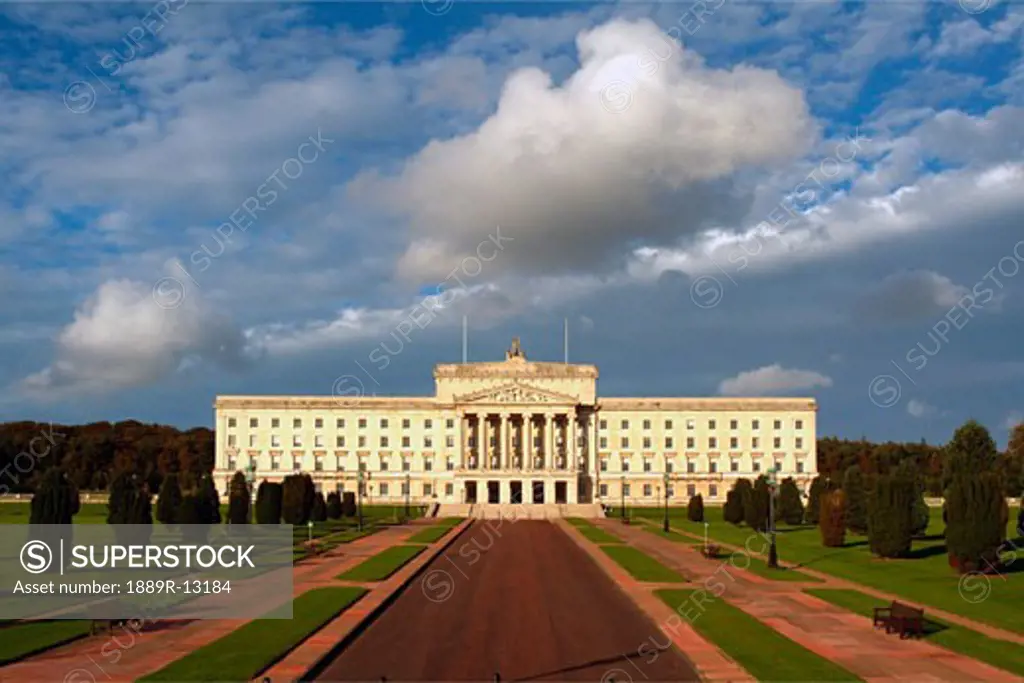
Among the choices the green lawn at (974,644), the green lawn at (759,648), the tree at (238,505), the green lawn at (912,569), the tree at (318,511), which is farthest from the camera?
the tree at (318,511)

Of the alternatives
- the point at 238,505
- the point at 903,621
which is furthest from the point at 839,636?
the point at 238,505

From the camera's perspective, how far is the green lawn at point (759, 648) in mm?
26562

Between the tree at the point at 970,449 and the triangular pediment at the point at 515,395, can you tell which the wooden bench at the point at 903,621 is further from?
the triangular pediment at the point at 515,395

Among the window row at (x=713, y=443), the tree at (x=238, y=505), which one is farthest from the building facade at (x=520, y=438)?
the tree at (x=238, y=505)

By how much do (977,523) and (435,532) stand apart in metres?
46.1

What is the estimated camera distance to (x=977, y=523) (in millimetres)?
49656

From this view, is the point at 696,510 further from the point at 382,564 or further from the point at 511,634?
the point at 511,634

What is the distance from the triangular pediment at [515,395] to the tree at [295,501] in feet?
191

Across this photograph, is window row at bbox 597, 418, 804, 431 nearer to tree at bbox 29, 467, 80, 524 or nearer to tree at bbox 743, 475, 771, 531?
tree at bbox 743, 475, 771, 531

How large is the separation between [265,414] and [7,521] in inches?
2444

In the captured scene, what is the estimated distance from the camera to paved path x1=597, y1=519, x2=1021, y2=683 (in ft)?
88.9

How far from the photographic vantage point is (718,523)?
101250mm

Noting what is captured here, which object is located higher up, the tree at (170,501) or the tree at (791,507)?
the tree at (170,501)

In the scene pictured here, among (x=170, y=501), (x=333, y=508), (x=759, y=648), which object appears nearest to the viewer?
(x=759, y=648)
